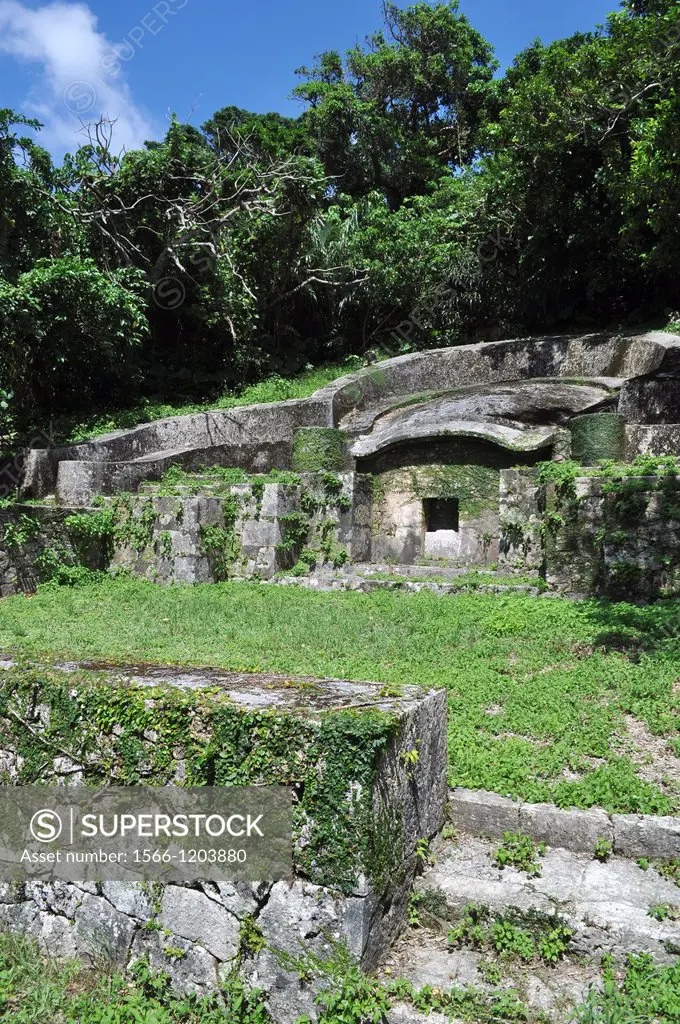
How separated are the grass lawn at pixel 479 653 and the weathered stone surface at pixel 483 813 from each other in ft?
0.32

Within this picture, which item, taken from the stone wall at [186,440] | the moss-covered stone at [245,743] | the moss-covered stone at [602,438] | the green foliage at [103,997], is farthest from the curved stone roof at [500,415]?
the green foliage at [103,997]

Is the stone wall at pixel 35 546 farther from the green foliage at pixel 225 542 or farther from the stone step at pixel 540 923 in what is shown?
the stone step at pixel 540 923

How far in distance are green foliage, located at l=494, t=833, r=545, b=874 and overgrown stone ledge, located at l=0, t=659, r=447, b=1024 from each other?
350 mm

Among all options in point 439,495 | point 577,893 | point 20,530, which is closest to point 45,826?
point 577,893

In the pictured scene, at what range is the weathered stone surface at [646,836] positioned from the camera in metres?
3.39

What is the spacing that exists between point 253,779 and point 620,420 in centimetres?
776

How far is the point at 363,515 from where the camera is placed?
10602mm

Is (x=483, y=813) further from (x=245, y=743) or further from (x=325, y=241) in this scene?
(x=325, y=241)

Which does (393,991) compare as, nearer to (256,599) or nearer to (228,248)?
(256,599)

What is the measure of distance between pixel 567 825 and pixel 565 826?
0.04 feet

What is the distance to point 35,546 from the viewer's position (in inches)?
374

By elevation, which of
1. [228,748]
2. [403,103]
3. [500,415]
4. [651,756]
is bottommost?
[651,756]

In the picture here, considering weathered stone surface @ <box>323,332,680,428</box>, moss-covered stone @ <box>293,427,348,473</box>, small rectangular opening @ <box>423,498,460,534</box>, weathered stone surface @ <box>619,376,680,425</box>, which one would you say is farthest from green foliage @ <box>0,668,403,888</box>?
weathered stone surface @ <box>323,332,680,428</box>

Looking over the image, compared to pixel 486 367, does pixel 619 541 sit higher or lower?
lower
